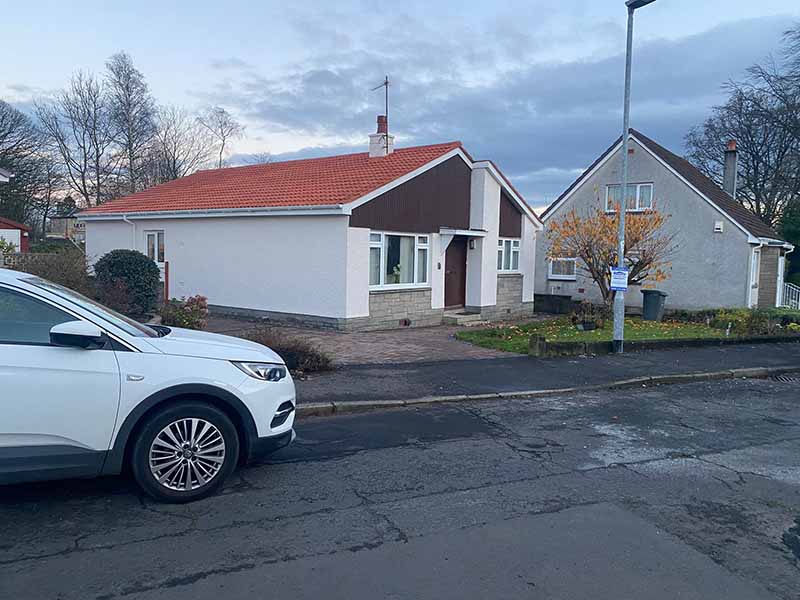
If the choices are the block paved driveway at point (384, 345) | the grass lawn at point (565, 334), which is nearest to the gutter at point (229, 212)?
the block paved driveway at point (384, 345)

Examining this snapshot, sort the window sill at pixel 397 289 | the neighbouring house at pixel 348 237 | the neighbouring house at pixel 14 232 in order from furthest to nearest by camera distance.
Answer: the neighbouring house at pixel 14 232 → the window sill at pixel 397 289 → the neighbouring house at pixel 348 237

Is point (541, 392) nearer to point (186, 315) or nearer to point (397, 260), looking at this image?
point (186, 315)

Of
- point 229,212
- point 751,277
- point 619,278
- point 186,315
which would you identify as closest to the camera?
point 186,315

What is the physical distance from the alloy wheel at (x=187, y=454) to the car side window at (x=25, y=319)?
1.09 meters

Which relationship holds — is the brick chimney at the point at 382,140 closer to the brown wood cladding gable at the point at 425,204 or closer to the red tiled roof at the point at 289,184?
the red tiled roof at the point at 289,184

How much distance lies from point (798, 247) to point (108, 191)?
38.7 m

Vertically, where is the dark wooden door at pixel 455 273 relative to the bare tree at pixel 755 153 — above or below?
below

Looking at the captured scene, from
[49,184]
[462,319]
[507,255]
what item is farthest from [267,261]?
[49,184]

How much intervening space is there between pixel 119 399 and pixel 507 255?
18125 millimetres

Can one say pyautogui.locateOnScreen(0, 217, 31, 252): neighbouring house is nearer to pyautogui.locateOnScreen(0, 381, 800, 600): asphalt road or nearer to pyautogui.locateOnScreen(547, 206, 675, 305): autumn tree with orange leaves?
pyautogui.locateOnScreen(547, 206, 675, 305): autumn tree with orange leaves

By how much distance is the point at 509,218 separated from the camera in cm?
2153

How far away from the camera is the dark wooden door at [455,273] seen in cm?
1944

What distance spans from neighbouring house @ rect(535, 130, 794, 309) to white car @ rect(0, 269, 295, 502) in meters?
18.6

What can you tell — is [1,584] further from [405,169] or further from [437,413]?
[405,169]
